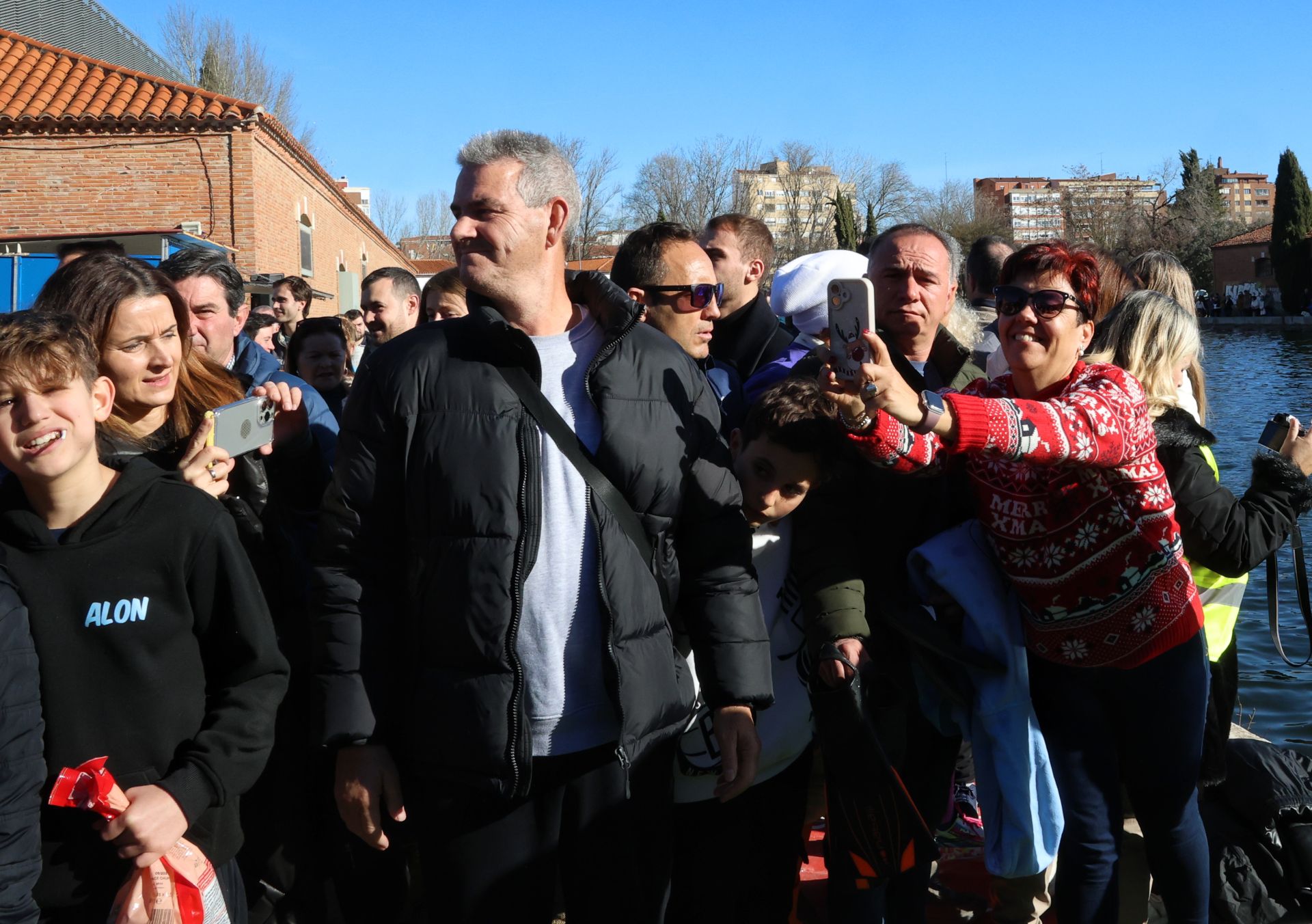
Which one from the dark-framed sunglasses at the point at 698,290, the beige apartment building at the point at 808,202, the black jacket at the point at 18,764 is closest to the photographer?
the black jacket at the point at 18,764

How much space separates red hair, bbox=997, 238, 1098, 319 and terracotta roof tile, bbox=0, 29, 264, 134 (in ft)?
59.2

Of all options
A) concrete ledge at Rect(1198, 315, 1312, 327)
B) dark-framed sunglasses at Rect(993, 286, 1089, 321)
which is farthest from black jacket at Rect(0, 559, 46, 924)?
concrete ledge at Rect(1198, 315, 1312, 327)

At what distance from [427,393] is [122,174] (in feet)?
62.5

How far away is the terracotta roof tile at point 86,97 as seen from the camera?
1805 cm

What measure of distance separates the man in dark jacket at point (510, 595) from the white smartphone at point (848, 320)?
373mm

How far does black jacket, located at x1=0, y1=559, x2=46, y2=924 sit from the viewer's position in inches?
76.9

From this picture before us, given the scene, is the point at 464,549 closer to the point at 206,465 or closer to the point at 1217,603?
the point at 206,465

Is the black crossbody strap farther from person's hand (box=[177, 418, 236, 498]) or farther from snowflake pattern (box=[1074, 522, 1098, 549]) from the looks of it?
snowflake pattern (box=[1074, 522, 1098, 549])

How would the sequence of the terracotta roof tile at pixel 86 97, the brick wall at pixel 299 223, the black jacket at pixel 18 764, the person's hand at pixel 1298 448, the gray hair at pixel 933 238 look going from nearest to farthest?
the black jacket at pixel 18 764
the person's hand at pixel 1298 448
the gray hair at pixel 933 238
the terracotta roof tile at pixel 86 97
the brick wall at pixel 299 223

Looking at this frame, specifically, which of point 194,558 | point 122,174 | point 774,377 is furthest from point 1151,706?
point 122,174

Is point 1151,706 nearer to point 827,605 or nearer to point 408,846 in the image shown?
point 827,605

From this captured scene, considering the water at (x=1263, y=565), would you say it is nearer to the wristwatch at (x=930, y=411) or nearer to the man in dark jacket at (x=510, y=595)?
the wristwatch at (x=930, y=411)

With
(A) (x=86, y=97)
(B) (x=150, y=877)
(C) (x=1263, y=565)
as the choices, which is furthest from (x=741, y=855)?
(A) (x=86, y=97)

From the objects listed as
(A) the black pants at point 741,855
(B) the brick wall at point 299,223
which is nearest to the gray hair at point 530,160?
(A) the black pants at point 741,855
